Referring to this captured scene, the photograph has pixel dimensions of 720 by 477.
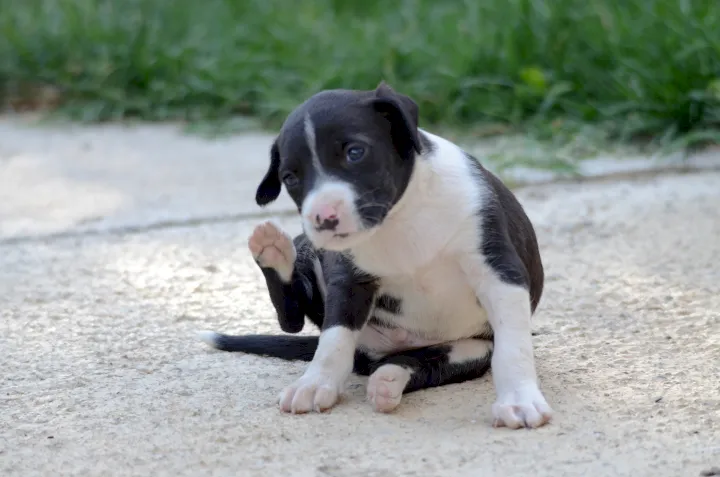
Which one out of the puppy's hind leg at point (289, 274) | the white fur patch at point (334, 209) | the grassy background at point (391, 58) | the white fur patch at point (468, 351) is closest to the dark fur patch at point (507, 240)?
the white fur patch at point (468, 351)

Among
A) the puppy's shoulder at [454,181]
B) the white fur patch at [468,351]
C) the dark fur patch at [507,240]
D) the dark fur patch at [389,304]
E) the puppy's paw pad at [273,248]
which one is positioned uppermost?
the puppy's shoulder at [454,181]

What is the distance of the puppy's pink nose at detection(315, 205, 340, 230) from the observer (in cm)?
318

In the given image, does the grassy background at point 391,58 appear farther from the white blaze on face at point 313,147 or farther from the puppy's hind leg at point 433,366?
the white blaze on face at point 313,147

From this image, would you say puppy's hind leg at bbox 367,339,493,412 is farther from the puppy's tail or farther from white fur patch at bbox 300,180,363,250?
white fur patch at bbox 300,180,363,250

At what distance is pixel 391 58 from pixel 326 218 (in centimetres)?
524

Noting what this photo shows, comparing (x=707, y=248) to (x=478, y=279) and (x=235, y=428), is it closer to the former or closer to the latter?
(x=478, y=279)

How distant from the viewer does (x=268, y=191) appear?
367cm

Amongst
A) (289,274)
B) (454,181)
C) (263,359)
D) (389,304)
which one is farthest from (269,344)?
(454,181)

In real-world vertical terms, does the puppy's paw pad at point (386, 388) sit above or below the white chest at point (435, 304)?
below

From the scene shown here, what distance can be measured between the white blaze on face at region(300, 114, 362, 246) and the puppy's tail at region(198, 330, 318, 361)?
814mm

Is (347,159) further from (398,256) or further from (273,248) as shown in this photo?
(273,248)

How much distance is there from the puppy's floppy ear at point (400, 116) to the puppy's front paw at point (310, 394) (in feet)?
2.39

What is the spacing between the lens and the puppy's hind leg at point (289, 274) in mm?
3818

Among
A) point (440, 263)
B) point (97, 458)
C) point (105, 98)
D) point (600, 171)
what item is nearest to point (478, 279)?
point (440, 263)
